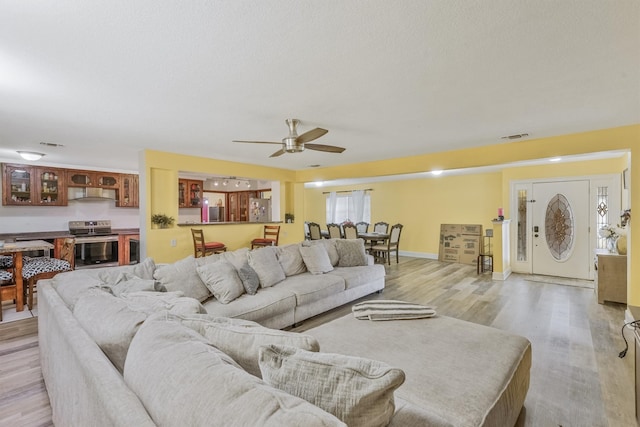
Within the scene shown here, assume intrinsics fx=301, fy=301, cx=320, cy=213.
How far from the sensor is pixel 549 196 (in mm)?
5852

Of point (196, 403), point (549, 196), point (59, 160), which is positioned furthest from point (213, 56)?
point (549, 196)

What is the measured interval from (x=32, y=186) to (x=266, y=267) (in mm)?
5668

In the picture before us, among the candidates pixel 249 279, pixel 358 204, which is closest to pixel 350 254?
pixel 249 279

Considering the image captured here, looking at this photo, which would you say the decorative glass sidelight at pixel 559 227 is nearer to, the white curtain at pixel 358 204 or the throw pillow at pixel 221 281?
the white curtain at pixel 358 204

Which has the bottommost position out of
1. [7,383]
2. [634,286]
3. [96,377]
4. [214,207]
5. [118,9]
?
[7,383]

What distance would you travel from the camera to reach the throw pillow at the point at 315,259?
13.5ft

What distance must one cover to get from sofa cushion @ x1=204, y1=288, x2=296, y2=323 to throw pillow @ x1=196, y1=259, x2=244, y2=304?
0.21ft

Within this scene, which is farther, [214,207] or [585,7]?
[214,207]

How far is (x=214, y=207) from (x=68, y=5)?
8.94m

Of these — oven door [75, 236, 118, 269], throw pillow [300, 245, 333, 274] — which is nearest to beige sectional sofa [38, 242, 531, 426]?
throw pillow [300, 245, 333, 274]

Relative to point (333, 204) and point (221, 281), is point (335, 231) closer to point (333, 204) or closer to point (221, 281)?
point (333, 204)

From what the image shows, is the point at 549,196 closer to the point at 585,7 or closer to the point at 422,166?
the point at 422,166

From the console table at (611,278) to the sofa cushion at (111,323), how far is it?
5629 millimetres

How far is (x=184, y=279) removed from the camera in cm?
283
